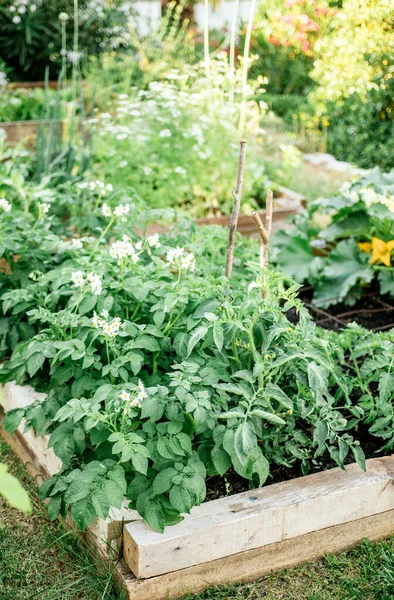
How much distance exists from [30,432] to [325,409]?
43.8 inches

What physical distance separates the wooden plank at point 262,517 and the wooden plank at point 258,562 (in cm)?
2

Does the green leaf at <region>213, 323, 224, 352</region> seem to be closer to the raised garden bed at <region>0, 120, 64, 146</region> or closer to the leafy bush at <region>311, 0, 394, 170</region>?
the leafy bush at <region>311, 0, 394, 170</region>

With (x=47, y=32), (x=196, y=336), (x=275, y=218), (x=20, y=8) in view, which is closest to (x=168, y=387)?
(x=196, y=336)

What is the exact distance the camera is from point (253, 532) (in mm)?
1976

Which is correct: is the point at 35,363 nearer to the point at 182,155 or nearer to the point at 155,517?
the point at 155,517

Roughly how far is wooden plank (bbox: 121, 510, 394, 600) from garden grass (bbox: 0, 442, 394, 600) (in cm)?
3

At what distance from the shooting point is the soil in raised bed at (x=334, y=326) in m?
2.20

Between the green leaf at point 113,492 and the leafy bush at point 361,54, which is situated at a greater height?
the leafy bush at point 361,54

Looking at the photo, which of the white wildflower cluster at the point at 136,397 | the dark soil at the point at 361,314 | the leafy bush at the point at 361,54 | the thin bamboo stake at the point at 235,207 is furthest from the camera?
the leafy bush at the point at 361,54

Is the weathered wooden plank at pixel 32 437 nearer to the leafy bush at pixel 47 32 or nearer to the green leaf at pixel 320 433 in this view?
the green leaf at pixel 320 433

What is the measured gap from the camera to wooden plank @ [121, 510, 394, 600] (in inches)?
74.6

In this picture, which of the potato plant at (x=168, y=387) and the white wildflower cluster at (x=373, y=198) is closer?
the potato plant at (x=168, y=387)

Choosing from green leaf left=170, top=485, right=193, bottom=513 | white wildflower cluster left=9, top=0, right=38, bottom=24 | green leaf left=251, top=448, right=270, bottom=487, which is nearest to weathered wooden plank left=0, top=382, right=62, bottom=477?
green leaf left=170, top=485, right=193, bottom=513

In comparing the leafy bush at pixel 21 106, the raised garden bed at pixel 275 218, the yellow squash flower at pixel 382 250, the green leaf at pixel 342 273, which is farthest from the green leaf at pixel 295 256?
the leafy bush at pixel 21 106
